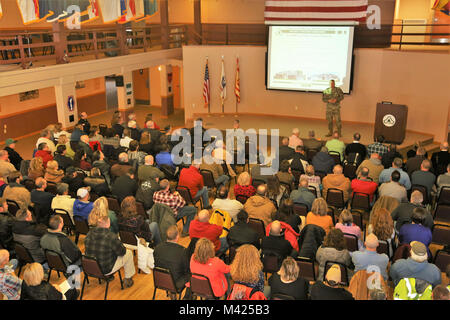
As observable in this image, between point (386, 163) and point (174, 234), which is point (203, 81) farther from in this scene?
point (174, 234)

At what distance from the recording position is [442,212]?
6.76 m

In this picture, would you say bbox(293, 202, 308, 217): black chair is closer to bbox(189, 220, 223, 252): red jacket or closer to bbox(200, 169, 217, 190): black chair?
bbox(189, 220, 223, 252): red jacket

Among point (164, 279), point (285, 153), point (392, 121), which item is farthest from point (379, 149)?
point (164, 279)

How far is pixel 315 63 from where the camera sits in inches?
548

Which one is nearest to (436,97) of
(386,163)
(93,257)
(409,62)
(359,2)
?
(409,62)

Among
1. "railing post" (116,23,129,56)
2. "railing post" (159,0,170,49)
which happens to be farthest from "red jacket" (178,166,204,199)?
"railing post" (159,0,170,49)

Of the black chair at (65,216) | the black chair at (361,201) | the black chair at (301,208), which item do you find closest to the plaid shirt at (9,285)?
the black chair at (65,216)

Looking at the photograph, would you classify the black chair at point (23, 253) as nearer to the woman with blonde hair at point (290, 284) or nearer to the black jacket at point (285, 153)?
the woman with blonde hair at point (290, 284)

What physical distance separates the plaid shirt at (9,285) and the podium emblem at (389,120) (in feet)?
31.8

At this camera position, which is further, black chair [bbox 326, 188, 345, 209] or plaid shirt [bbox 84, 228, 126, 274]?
black chair [bbox 326, 188, 345, 209]

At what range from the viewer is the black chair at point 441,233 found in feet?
19.2

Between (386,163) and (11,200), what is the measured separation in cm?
686

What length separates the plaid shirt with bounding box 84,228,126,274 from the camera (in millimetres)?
5453

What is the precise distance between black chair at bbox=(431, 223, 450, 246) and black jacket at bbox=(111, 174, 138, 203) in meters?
4.66
